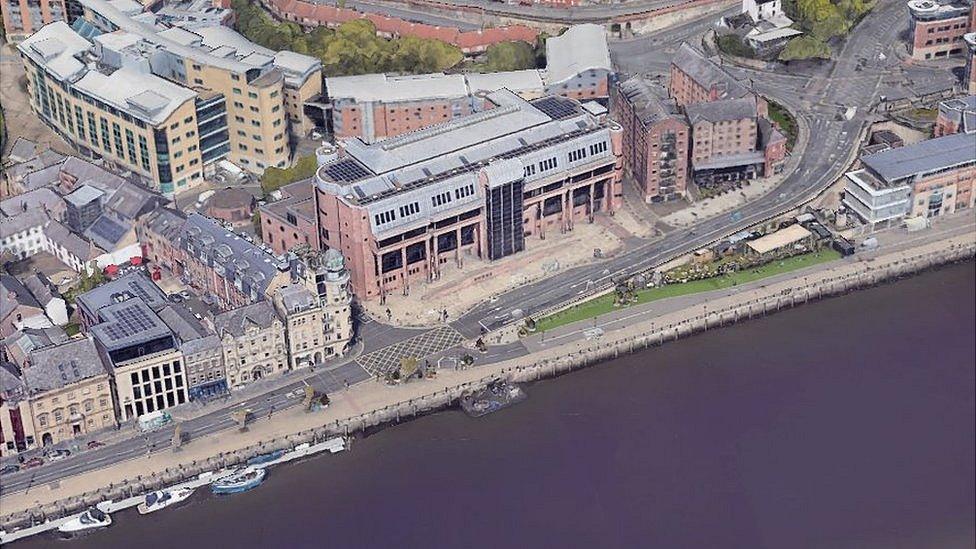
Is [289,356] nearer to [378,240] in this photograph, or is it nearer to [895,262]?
[378,240]

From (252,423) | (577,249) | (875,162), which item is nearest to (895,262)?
(875,162)

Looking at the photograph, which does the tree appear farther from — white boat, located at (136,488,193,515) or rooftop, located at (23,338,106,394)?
white boat, located at (136,488,193,515)

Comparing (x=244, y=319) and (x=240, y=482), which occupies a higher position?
(x=244, y=319)

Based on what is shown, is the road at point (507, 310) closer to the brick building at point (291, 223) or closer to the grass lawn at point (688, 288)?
the grass lawn at point (688, 288)

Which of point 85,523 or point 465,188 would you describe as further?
point 465,188

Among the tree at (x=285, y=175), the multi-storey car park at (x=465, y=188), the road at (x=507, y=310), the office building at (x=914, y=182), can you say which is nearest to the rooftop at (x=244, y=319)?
the road at (x=507, y=310)

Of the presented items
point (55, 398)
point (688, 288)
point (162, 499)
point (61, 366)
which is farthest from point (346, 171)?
point (162, 499)

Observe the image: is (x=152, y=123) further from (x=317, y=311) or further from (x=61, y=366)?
(x=61, y=366)
